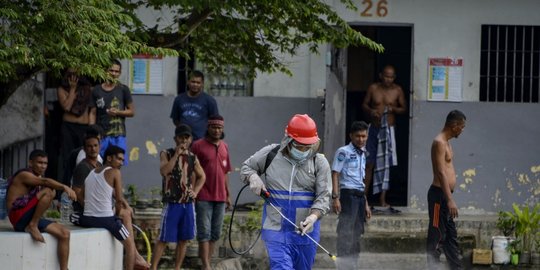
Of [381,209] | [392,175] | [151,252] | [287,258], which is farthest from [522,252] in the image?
[287,258]

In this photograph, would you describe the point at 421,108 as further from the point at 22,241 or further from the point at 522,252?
the point at 22,241

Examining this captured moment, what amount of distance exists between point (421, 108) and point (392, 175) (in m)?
1.84

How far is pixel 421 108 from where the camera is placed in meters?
18.8

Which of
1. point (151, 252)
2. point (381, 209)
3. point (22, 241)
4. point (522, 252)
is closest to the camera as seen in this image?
point (22, 241)

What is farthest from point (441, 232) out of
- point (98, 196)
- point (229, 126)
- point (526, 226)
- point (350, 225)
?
point (229, 126)

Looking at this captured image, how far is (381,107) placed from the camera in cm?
1855

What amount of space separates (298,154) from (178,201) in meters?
3.38

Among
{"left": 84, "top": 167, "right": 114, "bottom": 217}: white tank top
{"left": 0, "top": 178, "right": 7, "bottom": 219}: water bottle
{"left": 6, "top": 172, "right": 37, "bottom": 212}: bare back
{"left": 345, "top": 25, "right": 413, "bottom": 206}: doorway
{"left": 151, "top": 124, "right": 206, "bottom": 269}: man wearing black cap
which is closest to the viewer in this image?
{"left": 6, "top": 172, "right": 37, "bottom": 212}: bare back

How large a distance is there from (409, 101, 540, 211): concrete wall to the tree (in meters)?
2.78

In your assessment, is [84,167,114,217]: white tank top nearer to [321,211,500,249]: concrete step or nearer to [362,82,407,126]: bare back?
[321,211,500,249]: concrete step

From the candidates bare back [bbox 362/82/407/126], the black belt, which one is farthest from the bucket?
the black belt

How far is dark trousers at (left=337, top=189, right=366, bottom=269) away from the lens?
15266 mm

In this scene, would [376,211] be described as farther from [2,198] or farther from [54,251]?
[54,251]

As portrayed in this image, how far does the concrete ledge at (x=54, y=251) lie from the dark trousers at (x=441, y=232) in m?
3.50
